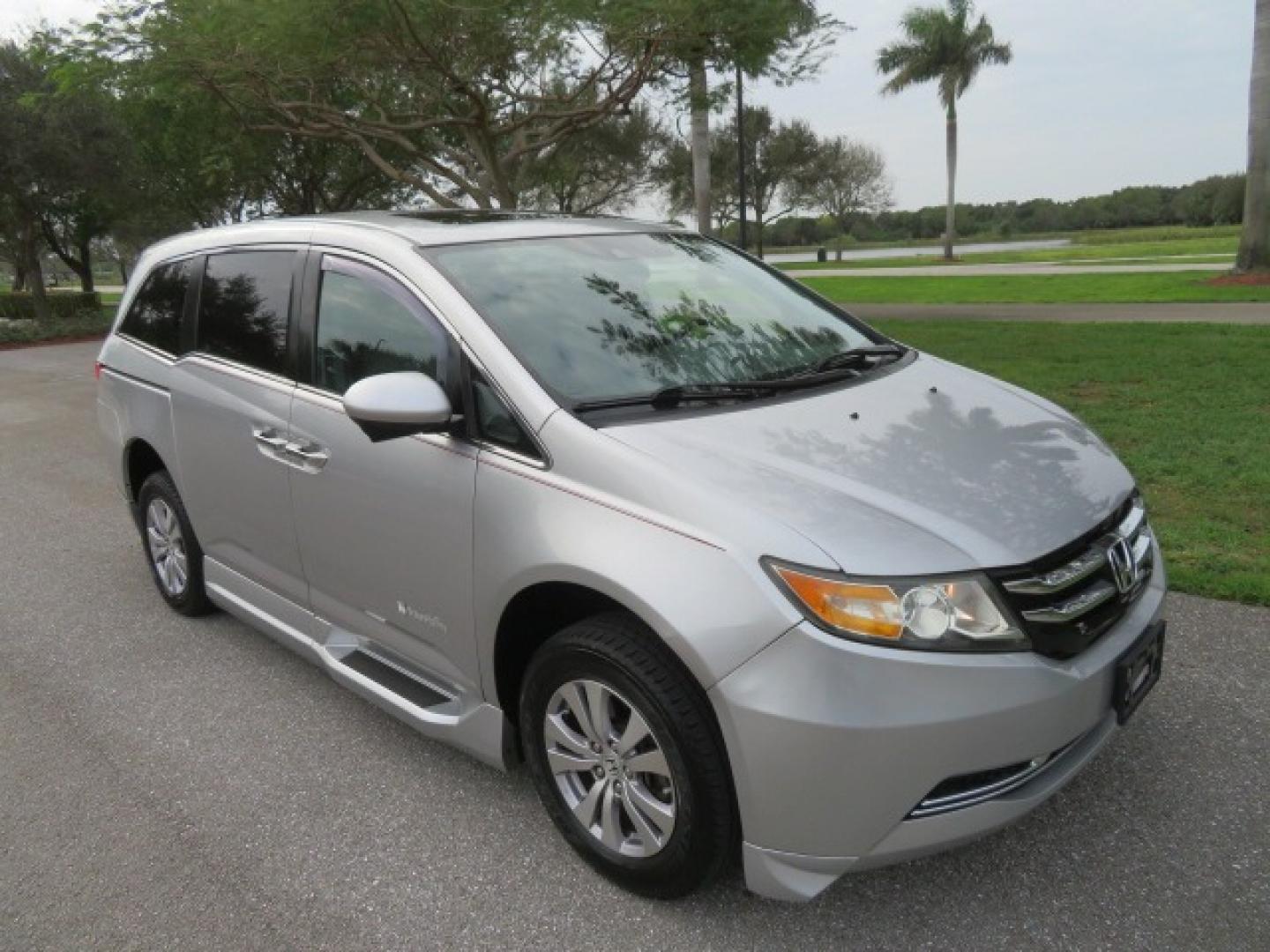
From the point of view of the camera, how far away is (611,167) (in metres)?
37.1

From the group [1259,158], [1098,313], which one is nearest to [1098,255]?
[1259,158]

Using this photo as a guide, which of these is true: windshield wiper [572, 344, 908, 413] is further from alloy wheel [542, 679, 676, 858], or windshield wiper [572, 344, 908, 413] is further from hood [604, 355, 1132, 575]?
alloy wheel [542, 679, 676, 858]

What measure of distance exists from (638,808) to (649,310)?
5.07 ft

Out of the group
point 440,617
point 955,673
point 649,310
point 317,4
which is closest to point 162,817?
point 440,617

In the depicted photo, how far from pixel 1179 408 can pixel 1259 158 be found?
522 inches

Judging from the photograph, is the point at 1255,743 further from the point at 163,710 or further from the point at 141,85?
the point at 141,85

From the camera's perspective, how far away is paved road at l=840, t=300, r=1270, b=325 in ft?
41.8

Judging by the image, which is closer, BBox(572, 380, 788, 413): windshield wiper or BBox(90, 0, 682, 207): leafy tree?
BBox(572, 380, 788, 413): windshield wiper

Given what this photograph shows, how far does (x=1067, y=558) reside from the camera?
2.29 metres

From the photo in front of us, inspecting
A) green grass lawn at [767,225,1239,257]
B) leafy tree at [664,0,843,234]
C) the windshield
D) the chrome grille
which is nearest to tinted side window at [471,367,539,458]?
the windshield

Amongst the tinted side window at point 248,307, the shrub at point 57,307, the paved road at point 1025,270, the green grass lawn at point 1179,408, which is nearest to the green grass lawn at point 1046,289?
the paved road at point 1025,270

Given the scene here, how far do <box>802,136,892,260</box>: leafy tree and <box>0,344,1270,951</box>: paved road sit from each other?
162 feet

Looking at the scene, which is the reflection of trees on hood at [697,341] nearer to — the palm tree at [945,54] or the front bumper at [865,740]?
the front bumper at [865,740]

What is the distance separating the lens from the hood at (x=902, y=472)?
86.1 inches
